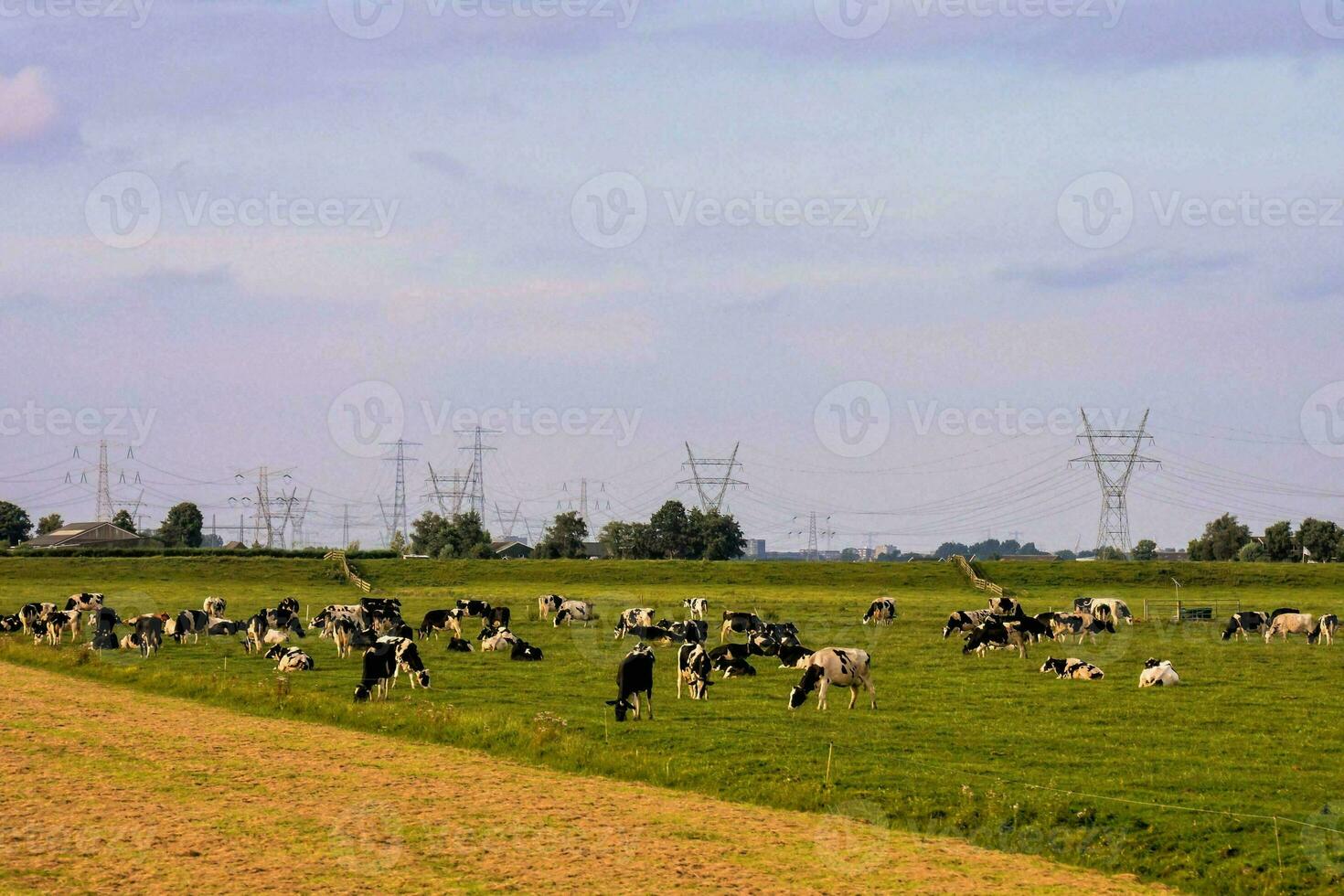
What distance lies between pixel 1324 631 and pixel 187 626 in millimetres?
41471

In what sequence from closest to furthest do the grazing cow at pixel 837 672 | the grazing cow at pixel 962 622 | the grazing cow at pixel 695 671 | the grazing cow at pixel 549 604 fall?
the grazing cow at pixel 837 672
the grazing cow at pixel 695 671
the grazing cow at pixel 962 622
the grazing cow at pixel 549 604

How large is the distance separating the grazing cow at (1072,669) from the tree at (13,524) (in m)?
161

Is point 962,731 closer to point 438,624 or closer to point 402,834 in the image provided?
point 402,834

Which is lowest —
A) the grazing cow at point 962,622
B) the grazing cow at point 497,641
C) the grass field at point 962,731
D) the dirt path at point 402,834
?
the dirt path at point 402,834

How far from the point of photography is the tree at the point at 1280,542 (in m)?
139

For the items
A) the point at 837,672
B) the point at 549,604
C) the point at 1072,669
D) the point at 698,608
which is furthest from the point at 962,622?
the point at 837,672

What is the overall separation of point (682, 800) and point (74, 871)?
931 cm

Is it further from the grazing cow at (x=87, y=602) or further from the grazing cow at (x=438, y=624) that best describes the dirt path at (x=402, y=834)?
the grazing cow at (x=87, y=602)

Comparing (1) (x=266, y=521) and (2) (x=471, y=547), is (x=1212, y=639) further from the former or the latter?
(1) (x=266, y=521)

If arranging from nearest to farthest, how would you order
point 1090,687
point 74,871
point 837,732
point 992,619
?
point 74,871
point 837,732
point 1090,687
point 992,619

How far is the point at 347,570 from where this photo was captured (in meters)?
90.6

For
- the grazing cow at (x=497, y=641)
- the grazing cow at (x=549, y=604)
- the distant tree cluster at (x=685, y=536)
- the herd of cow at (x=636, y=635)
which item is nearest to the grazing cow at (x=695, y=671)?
the herd of cow at (x=636, y=635)

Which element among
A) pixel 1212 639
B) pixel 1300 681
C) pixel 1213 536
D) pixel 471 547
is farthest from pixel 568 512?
pixel 1300 681

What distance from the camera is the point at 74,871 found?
51.4ft
